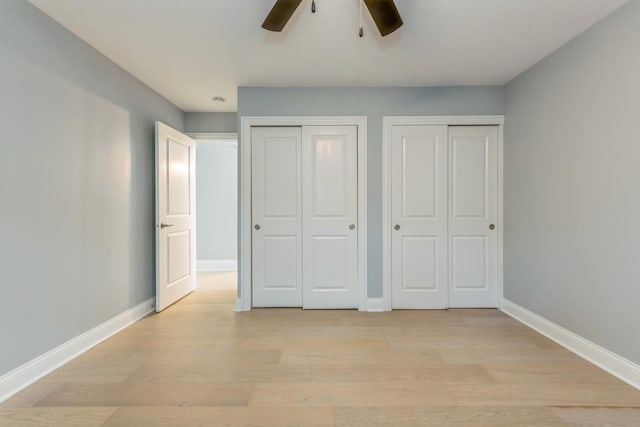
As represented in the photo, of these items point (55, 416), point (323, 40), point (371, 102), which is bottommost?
point (55, 416)

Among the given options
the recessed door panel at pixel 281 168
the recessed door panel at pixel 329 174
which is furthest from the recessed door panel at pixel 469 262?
the recessed door panel at pixel 281 168

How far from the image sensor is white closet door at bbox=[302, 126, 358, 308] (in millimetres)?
3322

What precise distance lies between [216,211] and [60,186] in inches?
137

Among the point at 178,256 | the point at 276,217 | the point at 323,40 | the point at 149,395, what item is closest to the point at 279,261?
the point at 276,217

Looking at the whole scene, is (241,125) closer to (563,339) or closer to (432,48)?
(432,48)

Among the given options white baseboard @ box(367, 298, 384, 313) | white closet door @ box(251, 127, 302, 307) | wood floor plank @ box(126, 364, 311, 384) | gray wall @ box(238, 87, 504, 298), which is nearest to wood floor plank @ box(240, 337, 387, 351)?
wood floor plank @ box(126, 364, 311, 384)

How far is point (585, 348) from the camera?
7.34 feet

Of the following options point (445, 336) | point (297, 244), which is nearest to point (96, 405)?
point (297, 244)

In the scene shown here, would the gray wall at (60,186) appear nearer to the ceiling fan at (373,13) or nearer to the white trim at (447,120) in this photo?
the ceiling fan at (373,13)

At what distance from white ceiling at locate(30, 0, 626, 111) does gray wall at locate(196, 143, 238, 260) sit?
2.44m

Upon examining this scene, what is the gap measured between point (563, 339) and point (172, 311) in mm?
3567

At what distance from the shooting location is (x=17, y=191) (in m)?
1.87

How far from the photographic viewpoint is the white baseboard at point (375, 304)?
3.30 meters

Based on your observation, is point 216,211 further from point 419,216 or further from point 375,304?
point 419,216
